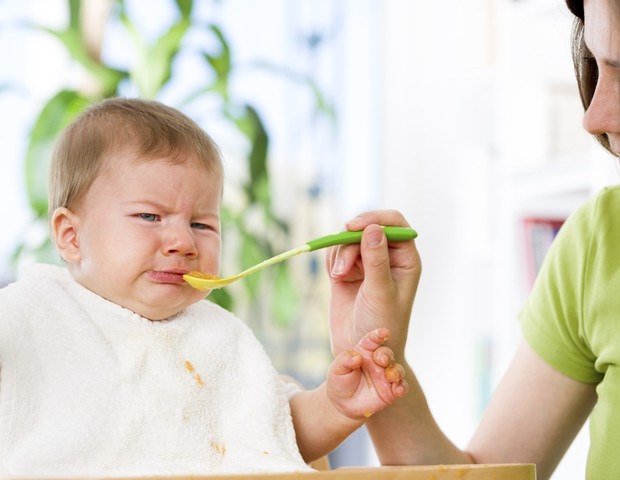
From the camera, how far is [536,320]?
104cm

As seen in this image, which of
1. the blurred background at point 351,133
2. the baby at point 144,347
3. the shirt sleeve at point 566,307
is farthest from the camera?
the blurred background at point 351,133

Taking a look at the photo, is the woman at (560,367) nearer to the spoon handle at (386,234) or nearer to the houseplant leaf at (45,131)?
the spoon handle at (386,234)

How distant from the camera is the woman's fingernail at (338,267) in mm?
896

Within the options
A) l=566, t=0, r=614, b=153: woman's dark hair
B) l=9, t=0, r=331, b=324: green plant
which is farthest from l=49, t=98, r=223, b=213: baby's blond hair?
l=9, t=0, r=331, b=324: green plant

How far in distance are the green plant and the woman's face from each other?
1.36 metres

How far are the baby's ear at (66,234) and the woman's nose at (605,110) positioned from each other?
54 cm

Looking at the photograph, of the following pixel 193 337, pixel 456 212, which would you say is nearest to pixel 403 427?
pixel 193 337

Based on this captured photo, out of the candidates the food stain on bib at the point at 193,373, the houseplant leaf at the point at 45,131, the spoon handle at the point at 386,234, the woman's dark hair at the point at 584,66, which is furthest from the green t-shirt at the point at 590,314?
the houseplant leaf at the point at 45,131

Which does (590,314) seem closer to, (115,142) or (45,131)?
(115,142)

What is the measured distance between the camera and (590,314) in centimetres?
97

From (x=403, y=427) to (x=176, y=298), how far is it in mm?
310

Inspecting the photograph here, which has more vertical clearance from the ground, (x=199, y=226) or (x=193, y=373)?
(x=199, y=226)

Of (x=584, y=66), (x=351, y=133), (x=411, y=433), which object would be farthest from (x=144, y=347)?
(x=351, y=133)

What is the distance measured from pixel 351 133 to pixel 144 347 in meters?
2.30
